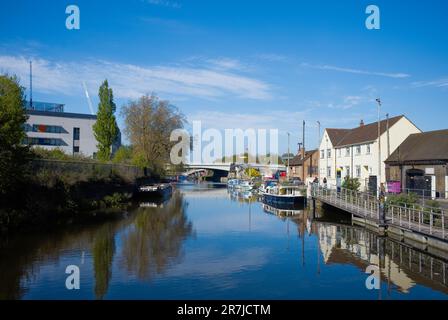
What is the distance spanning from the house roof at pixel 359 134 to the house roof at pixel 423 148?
2828 millimetres

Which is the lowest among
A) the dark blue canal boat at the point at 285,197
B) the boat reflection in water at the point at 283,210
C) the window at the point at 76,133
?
the boat reflection in water at the point at 283,210

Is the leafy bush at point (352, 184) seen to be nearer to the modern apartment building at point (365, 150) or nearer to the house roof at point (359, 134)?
the modern apartment building at point (365, 150)

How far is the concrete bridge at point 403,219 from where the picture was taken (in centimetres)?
1988

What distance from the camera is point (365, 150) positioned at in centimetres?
4719

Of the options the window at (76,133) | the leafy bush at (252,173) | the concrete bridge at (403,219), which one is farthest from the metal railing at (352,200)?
the leafy bush at (252,173)

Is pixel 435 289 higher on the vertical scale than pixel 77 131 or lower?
lower

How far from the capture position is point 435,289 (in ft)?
48.8

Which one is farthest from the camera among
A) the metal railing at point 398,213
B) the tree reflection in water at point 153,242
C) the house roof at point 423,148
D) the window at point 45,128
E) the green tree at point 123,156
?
the window at point 45,128

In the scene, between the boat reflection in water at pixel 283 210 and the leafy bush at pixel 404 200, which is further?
the boat reflection in water at pixel 283 210

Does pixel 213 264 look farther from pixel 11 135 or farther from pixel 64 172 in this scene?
pixel 64 172
